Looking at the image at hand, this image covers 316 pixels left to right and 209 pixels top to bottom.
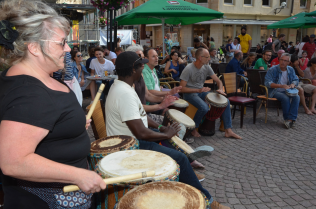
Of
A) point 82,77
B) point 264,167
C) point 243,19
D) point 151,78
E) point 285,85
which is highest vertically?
point 243,19

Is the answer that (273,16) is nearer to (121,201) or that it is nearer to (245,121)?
(245,121)

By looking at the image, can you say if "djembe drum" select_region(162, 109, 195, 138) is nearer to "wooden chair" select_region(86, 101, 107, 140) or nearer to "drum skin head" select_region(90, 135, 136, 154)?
"wooden chair" select_region(86, 101, 107, 140)

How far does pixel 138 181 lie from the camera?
181 cm

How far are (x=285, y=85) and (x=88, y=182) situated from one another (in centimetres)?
554

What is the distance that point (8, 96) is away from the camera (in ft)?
3.67

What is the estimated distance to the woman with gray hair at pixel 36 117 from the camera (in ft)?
3.61

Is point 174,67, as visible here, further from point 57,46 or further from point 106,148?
point 57,46

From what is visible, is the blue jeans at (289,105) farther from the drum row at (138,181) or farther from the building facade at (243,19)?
the building facade at (243,19)

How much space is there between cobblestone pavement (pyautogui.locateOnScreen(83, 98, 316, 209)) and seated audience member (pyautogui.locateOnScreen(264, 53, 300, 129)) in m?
0.28

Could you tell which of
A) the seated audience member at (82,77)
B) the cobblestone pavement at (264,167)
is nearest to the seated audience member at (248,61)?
the cobblestone pavement at (264,167)

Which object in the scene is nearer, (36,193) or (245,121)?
(36,193)

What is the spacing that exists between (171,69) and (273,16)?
22.9m

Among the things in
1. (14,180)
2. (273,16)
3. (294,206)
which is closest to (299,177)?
(294,206)

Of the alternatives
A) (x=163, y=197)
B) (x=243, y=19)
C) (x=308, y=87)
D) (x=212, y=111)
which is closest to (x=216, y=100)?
(x=212, y=111)
